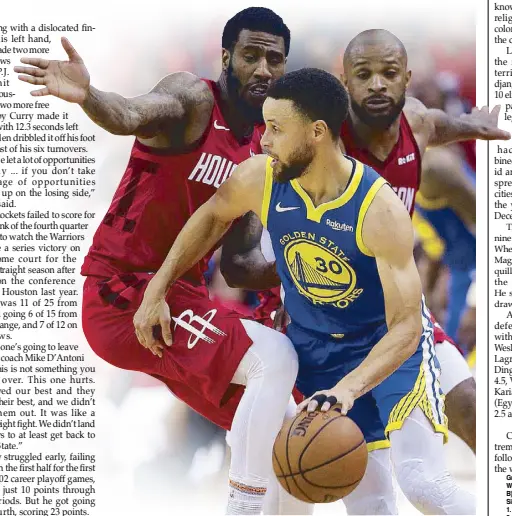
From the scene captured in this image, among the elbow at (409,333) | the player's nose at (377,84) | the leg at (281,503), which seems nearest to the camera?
the elbow at (409,333)

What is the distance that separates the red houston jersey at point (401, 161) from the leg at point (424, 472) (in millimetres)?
1287

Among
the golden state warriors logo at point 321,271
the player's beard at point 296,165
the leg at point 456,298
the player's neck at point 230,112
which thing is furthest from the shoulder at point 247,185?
the leg at point 456,298

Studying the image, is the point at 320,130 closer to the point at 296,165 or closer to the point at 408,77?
the point at 296,165

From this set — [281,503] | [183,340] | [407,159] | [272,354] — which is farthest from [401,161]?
[281,503]

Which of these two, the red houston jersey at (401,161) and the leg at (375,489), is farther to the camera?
→ the red houston jersey at (401,161)

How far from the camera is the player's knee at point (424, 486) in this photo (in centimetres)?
371

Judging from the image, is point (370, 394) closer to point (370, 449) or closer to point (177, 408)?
point (370, 449)

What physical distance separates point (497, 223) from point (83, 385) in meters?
2.17

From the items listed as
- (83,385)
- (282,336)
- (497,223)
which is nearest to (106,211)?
(83,385)

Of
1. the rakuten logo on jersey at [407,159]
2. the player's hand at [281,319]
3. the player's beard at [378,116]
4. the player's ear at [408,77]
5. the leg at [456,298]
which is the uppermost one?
the player's ear at [408,77]

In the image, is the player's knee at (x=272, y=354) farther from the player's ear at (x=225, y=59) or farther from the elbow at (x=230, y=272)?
the player's ear at (x=225, y=59)

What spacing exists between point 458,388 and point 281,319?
93 centimetres

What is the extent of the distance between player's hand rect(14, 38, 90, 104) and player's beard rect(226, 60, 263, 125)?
731 mm

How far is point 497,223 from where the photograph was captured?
15.1ft
